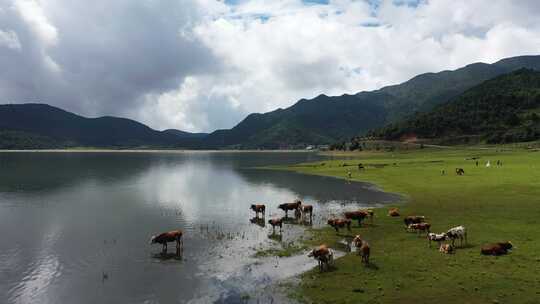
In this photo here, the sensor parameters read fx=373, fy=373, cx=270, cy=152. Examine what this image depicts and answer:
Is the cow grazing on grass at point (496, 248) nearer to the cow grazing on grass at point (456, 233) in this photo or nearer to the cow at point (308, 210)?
the cow grazing on grass at point (456, 233)

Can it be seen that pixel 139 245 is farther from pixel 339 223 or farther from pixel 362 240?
pixel 362 240

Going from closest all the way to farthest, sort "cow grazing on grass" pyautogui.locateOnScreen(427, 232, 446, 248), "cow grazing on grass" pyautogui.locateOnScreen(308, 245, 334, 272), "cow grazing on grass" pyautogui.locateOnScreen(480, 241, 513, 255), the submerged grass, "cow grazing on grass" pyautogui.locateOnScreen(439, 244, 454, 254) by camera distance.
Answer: "cow grazing on grass" pyautogui.locateOnScreen(308, 245, 334, 272)
"cow grazing on grass" pyautogui.locateOnScreen(480, 241, 513, 255)
"cow grazing on grass" pyautogui.locateOnScreen(439, 244, 454, 254)
the submerged grass
"cow grazing on grass" pyautogui.locateOnScreen(427, 232, 446, 248)

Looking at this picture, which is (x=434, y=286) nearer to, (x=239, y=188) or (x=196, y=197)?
(x=196, y=197)

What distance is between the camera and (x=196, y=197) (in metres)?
68.1

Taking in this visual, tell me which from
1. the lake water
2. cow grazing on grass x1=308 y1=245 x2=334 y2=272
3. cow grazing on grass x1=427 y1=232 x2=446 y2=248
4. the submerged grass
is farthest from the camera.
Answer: cow grazing on grass x1=427 y1=232 x2=446 y2=248

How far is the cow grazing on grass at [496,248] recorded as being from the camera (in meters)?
27.9

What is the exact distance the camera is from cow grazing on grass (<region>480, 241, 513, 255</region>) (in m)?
27.9

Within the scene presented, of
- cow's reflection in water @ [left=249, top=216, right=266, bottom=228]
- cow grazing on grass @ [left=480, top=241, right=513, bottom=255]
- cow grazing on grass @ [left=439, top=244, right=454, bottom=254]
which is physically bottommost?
cow's reflection in water @ [left=249, top=216, right=266, bottom=228]

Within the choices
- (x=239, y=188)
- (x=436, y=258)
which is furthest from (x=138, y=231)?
(x=239, y=188)

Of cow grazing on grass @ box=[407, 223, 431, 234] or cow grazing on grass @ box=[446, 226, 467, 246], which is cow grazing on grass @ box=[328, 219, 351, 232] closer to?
cow grazing on grass @ box=[407, 223, 431, 234]

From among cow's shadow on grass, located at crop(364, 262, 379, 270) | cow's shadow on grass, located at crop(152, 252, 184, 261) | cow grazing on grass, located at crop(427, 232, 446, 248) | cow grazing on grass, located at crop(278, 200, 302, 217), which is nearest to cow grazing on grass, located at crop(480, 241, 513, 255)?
cow grazing on grass, located at crop(427, 232, 446, 248)

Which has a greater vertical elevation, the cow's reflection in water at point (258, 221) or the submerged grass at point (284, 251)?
the submerged grass at point (284, 251)

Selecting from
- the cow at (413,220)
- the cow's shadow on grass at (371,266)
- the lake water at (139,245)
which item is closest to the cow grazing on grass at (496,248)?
the cow's shadow on grass at (371,266)

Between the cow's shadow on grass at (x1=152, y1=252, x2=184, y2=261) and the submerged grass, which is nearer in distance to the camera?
the cow's shadow on grass at (x1=152, y1=252, x2=184, y2=261)
